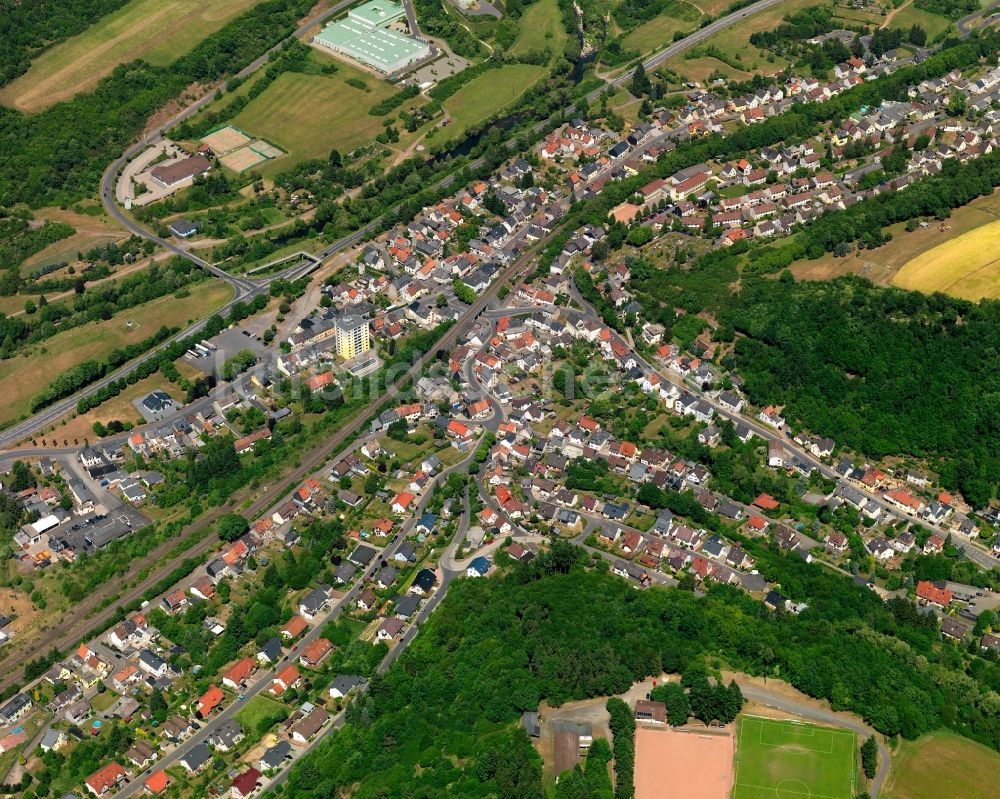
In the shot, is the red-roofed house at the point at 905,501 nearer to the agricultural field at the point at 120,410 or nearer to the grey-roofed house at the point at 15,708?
the agricultural field at the point at 120,410

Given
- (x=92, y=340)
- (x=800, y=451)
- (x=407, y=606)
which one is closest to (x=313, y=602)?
(x=407, y=606)

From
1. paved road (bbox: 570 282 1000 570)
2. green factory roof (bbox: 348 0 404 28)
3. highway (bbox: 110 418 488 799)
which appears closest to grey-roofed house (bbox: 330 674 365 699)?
highway (bbox: 110 418 488 799)

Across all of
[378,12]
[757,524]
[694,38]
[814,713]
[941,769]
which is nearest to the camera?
[941,769]

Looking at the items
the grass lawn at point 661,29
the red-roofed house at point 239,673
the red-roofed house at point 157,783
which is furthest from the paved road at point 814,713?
the grass lawn at point 661,29

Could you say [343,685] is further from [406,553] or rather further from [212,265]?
[212,265]

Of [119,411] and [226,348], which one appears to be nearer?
[119,411]

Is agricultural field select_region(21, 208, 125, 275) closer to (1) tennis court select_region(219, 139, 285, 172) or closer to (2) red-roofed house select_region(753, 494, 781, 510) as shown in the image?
(1) tennis court select_region(219, 139, 285, 172)

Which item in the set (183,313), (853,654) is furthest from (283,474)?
(853,654)
